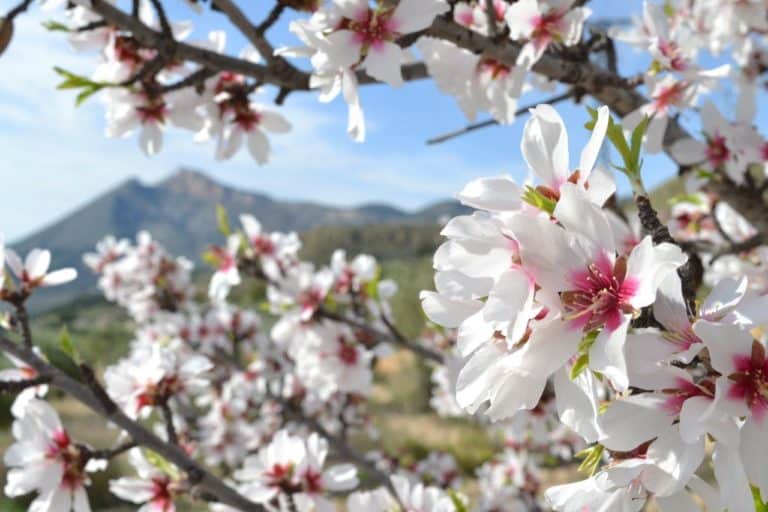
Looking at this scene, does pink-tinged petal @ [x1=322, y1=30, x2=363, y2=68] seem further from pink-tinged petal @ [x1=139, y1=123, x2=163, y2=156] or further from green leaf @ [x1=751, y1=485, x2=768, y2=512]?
green leaf @ [x1=751, y1=485, x2=768, y2=512]

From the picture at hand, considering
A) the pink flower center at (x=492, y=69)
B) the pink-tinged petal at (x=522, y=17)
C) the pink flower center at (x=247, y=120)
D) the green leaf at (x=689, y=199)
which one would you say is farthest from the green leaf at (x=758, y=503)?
the green leaf at (x=689, y=199)

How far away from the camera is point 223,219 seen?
8.59 feet

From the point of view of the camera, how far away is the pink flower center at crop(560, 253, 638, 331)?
2.57 ft

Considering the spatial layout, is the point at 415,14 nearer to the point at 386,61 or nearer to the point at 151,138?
the point at 386,61

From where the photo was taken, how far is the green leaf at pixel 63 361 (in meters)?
1.62

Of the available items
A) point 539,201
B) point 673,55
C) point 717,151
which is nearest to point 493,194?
point 539,201

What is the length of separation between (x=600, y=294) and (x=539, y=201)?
135mm

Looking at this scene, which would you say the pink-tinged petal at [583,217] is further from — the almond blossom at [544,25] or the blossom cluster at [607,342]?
the almond blossom at [544,25]

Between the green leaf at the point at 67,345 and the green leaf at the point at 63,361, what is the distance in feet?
0.05

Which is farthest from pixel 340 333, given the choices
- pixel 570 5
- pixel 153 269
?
pixel 153 269

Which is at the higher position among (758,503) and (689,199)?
(758,503)

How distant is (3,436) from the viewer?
400 inches

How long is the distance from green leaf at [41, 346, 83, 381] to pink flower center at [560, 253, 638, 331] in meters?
1.29

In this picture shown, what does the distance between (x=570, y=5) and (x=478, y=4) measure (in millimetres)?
307
